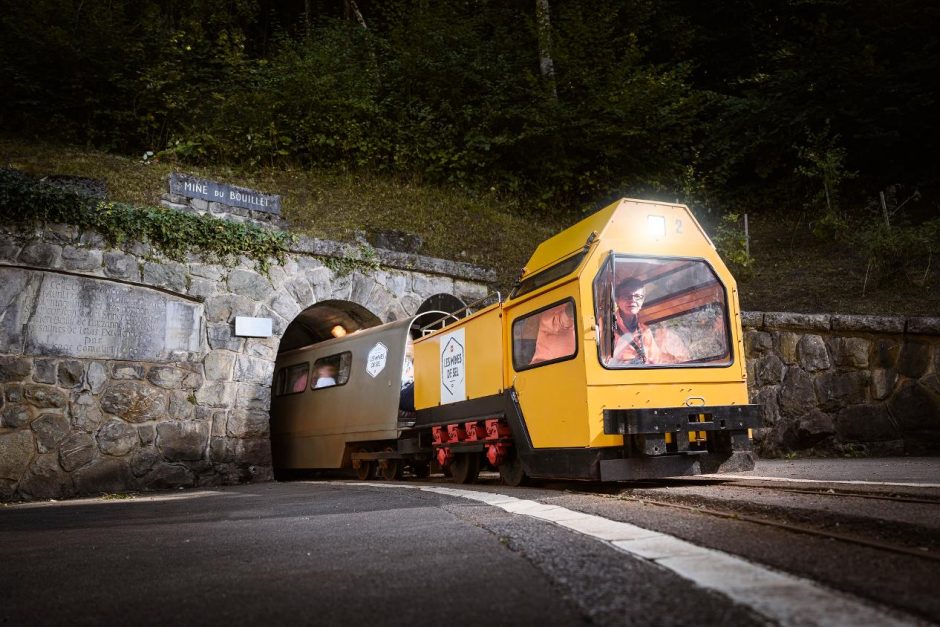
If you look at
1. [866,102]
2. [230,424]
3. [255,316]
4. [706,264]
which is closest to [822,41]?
[866,102]

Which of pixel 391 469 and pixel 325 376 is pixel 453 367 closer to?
pixel 391 469

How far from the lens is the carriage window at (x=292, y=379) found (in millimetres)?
13375

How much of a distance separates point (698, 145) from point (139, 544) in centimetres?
1913

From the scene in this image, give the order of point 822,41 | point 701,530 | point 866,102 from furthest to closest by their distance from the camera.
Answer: point 822,41 → point 866,102 → point 701,530

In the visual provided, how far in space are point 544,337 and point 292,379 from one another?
26.7 ft

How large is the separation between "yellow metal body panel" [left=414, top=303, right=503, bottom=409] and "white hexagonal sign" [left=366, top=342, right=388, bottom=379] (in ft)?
3.98

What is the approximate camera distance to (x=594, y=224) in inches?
276

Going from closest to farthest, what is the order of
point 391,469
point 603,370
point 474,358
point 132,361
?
point 603,370 < point 474,358 < point 132,361 < point 391,469

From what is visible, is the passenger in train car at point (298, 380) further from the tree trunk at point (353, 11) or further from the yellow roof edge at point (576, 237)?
the tree trunk at point (353, 11)

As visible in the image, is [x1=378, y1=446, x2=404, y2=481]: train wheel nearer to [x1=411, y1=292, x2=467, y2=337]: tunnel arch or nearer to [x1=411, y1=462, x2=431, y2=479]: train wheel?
[x1=411, y1=462, x2=431, y2=479]: train wheel

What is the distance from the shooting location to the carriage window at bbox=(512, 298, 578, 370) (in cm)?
657

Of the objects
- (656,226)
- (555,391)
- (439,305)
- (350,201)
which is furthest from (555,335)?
(350,201)

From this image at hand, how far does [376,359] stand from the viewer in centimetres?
Result: 1105

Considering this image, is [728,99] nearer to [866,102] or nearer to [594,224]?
[866,102]
